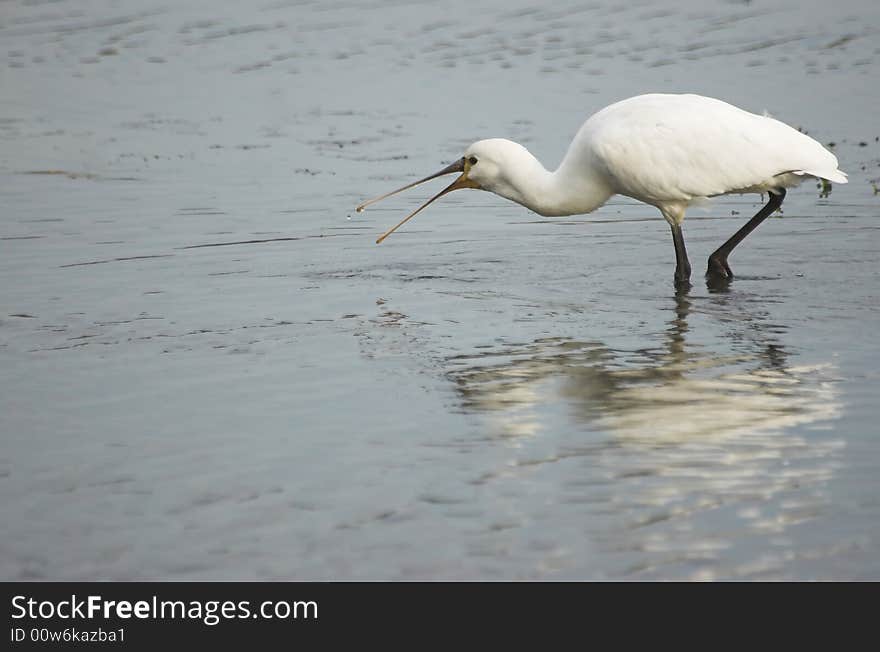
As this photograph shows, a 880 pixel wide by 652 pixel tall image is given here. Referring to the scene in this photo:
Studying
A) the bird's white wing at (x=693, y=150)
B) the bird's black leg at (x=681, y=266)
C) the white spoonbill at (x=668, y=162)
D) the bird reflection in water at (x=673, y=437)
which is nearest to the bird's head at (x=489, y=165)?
the white spoonbill at (x=668, y=162)

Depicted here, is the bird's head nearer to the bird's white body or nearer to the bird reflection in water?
the bird's white body

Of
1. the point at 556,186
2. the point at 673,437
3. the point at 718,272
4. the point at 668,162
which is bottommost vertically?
the point at 718,272

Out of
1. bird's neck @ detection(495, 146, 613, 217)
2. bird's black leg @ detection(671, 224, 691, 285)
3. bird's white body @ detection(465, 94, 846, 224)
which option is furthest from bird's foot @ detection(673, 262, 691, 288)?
bird's neck @ detection(495, 146, 613, 217)

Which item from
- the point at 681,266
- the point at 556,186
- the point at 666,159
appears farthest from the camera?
the point at 556,186

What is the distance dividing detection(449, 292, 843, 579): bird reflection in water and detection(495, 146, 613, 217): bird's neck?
1642mm

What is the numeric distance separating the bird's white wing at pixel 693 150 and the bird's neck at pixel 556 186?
8.5 inches

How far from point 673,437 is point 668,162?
3752 mm

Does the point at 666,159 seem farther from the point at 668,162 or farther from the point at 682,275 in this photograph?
the point at 682,275

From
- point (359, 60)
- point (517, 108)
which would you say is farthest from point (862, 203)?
point (359, 60)

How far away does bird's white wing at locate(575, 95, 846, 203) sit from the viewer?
9.98m

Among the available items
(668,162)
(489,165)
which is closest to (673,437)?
(668,162)

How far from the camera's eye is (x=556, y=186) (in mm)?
10352

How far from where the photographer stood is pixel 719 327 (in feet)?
29.2

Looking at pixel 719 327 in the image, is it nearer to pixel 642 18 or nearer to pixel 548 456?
pixel 548 456
